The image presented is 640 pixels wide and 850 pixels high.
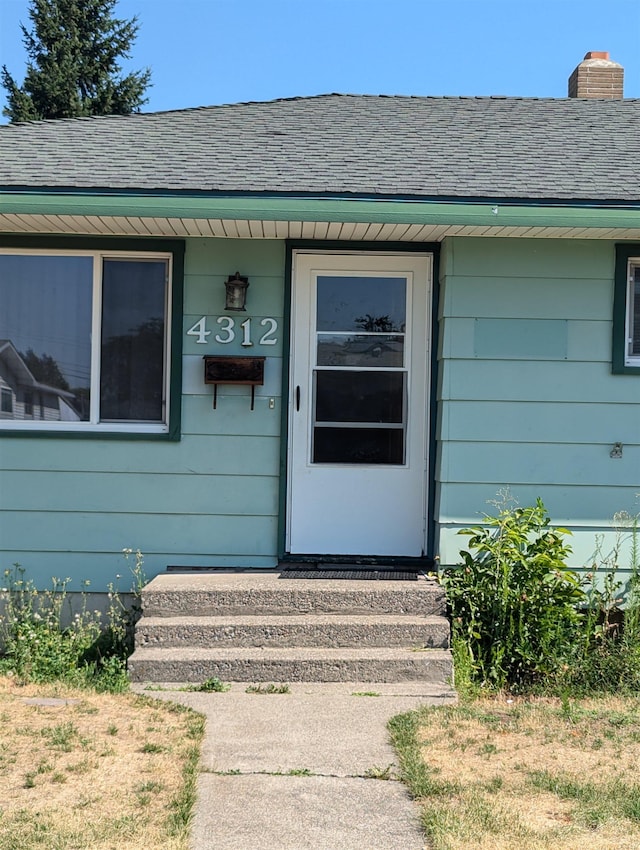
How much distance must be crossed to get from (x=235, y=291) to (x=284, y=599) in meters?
2.09

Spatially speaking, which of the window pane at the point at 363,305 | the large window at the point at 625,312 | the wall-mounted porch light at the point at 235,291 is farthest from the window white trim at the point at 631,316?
the wall-mounted porch light at the point at 235,291

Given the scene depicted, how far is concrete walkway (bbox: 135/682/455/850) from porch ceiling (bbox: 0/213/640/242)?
286cm

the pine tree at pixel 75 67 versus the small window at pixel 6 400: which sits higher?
the pine tree at pixel 75 67

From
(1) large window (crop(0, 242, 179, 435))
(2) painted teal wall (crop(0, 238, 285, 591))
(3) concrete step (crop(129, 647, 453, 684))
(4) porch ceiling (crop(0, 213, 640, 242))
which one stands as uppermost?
(4) porch ceiling (crop(0, 213, 640, 242))

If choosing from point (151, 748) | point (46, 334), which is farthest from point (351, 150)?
point (151, 748)

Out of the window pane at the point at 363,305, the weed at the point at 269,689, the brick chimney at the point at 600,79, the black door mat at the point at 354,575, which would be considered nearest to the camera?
the weed at the point at 269,689

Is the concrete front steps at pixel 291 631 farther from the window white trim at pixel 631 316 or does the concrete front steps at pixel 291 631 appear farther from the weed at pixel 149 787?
the window white trim at pixel 631 316

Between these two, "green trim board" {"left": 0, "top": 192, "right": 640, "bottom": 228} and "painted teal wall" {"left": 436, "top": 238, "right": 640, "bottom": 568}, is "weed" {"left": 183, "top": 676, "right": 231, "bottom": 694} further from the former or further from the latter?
"green trim board" {"left": 0, "top": 192, "right": 640, "bottom": 228}

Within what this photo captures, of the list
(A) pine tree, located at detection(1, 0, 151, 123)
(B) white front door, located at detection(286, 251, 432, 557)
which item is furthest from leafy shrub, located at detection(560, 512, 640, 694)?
(A) pine tree, located at detection(1, 0, 151, 123)

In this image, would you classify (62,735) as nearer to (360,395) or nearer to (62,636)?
(62,636)

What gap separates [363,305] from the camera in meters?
6.28

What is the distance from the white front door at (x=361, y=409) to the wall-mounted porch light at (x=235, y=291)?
433 millimetres

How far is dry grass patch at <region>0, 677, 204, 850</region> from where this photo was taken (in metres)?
3.29

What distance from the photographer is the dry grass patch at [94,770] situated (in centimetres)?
329
